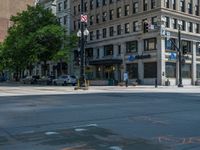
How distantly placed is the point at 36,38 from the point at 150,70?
18.6 meters

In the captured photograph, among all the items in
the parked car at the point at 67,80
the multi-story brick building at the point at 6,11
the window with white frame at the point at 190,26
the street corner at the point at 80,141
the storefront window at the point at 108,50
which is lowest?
the street corner at the point at 80,141

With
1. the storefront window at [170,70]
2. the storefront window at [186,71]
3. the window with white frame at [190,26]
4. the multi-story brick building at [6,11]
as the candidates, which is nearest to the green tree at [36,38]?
the storefront window at [170,70]

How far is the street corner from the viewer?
24.2 ft

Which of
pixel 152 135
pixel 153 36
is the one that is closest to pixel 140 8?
pixel 153 36

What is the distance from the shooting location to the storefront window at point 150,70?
180 feet

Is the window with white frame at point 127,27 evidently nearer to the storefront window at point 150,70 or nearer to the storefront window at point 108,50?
the storefront window at point 108,50

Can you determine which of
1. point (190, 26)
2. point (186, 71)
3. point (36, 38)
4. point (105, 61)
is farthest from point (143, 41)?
point (36, 38)

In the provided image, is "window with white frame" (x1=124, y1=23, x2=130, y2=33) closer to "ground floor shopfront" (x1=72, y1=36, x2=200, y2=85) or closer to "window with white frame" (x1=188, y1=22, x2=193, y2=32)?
"ground floor shopfront" (x1=72, y1=36, x2=200, y2=85)

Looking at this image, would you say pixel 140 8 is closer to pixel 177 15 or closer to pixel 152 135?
pixel 177 15

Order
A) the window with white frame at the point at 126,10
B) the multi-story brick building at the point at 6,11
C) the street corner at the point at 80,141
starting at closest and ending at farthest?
the street corner at the point at 80,141
the window with white frame at the point at 126,10
the multi-story brick building at the point at 6,11

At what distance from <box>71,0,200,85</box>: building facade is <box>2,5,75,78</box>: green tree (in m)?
8.54

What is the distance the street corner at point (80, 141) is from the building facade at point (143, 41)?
43.4m

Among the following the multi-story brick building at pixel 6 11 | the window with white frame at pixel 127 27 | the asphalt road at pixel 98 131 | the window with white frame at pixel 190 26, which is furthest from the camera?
the multi-story brick building at pixel 6 11

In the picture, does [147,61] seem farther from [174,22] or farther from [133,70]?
[174,22]
